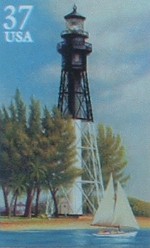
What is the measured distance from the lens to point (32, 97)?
15.7 feet

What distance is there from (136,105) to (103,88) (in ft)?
0.69

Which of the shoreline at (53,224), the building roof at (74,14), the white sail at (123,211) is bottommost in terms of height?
the shoreline at (53,224)

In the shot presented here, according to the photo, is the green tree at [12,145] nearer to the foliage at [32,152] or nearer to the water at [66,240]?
the foliage at [32,152]

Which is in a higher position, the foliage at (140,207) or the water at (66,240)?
the foliage at (140,207)

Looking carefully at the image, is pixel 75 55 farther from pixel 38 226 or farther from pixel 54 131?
pixel 38 226

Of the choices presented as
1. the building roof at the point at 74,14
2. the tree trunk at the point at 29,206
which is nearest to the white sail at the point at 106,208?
the tree trunk at the point at 29,206

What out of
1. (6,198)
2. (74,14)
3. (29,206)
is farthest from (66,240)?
(74,14)

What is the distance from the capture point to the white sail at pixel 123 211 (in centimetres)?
476

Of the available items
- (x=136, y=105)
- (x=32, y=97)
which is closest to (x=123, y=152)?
(x=136, y=105)

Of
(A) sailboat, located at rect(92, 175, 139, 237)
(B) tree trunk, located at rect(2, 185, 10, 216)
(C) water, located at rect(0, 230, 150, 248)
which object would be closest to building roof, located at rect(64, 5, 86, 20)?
(A) sailboat, located at rect(92, 175, 139, 237)

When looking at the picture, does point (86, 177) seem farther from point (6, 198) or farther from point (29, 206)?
point (6, 198)

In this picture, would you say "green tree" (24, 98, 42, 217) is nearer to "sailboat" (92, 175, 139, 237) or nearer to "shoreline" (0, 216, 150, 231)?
"shoreline" (0, 216, 150, 231)

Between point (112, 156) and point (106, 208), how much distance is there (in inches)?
11.6

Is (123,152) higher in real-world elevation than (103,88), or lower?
lower
